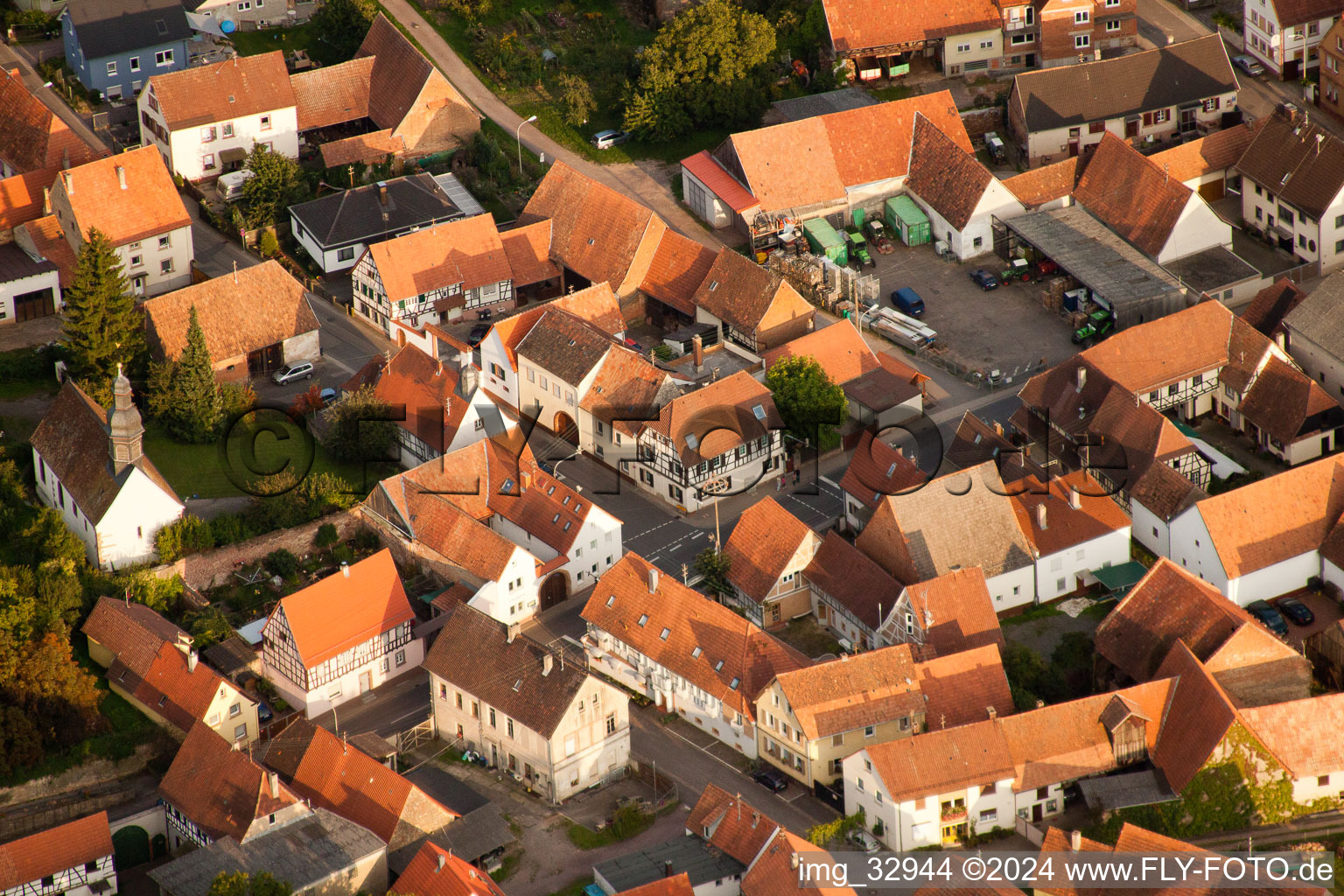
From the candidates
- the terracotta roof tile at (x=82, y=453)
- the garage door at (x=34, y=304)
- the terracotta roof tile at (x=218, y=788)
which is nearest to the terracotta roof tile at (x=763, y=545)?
the terracotta roof tile at (x=218, y=788)

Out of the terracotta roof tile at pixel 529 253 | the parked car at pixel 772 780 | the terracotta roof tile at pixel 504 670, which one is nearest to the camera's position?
the terracotta roof tile at pixel 504 670

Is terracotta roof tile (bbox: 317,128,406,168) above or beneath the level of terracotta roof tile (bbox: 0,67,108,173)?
beneath

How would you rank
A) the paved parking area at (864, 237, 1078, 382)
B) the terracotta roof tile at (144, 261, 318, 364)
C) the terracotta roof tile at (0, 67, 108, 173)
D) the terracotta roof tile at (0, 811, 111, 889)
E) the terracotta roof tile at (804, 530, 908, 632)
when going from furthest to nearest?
the terracotta roof tile at (0, 67, 108, 173) < the paved parking area at (864, 237, 1078, 382) < the terracotta roof tile at (144, 261, 318, 364) < the terracotta roof tile at (804, 530, 908, 632) < the terracotta roof tile at (0, 811, 111, 889)

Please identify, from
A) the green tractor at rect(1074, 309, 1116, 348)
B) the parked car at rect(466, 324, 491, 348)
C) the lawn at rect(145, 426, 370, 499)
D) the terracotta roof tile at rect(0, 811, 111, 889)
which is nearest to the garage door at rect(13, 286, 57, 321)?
the lawn at rect(145, 426, 370, 499)

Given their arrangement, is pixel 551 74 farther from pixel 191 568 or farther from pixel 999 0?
pixel 191 568

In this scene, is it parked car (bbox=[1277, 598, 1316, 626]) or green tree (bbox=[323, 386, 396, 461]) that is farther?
green tree (bbox=[323, 386, 396, 461])

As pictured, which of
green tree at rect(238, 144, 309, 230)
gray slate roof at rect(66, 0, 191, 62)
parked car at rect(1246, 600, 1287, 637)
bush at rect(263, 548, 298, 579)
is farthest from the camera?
gray slate roof at rect(66, 0, 191, 62)

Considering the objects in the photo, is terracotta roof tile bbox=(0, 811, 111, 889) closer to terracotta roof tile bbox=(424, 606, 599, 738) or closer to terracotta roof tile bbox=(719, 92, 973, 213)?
terracotta roof tile bbox=(424, 606, 599, 738)

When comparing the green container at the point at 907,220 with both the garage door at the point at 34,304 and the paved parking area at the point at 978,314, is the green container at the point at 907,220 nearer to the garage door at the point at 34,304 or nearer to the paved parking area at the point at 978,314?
the paved parking area at the point at 978,314
